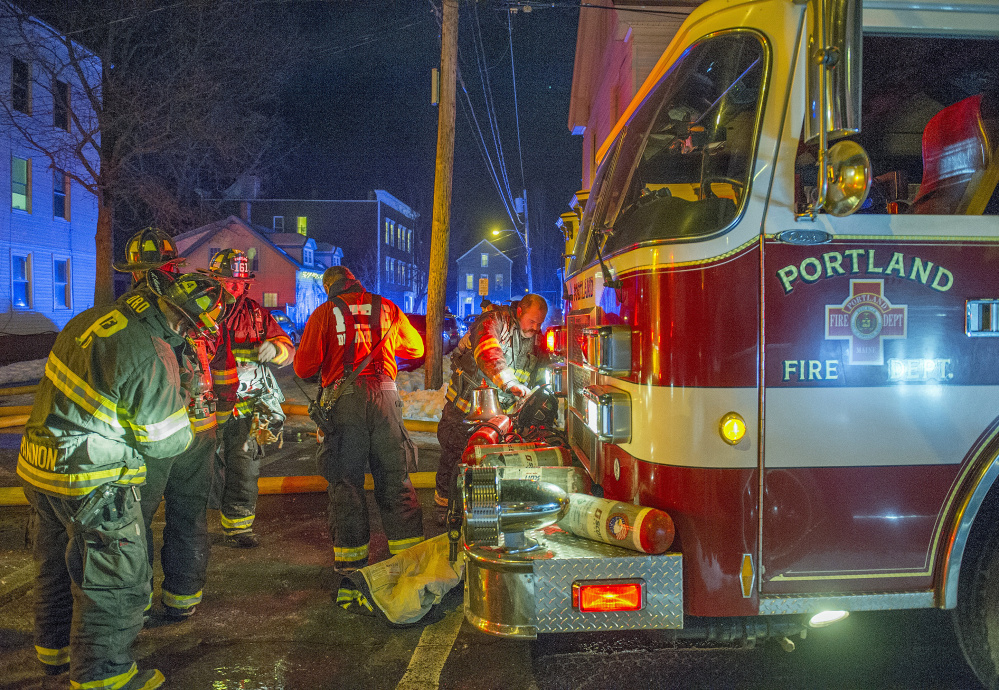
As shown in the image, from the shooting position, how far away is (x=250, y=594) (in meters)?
3.98

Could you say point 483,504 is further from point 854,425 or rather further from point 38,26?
point 38,26

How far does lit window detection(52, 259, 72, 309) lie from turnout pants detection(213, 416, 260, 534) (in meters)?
22.5

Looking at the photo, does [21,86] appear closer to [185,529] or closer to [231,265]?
[231,265]

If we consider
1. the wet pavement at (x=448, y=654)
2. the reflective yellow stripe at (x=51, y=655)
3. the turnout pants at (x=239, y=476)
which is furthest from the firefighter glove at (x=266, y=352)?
the reflective yellow stripe at (x=51, y=655)

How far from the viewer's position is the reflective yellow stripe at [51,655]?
299cm

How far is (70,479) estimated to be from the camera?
272 centimetres

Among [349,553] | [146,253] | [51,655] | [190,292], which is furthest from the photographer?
[349,553]

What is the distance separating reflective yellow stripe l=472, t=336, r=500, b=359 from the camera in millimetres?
5078

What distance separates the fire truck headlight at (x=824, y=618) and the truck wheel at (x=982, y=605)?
1.43 feet

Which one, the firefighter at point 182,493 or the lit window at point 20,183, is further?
the lit window at point 20,183

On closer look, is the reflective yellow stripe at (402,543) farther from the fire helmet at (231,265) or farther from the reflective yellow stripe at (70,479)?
the fire helmet at (231,265)

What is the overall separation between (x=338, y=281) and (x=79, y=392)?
1.94 meters

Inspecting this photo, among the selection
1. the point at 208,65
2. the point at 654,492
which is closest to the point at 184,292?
the point at 654,492

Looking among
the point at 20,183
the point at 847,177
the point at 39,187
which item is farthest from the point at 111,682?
the point at 39,187
